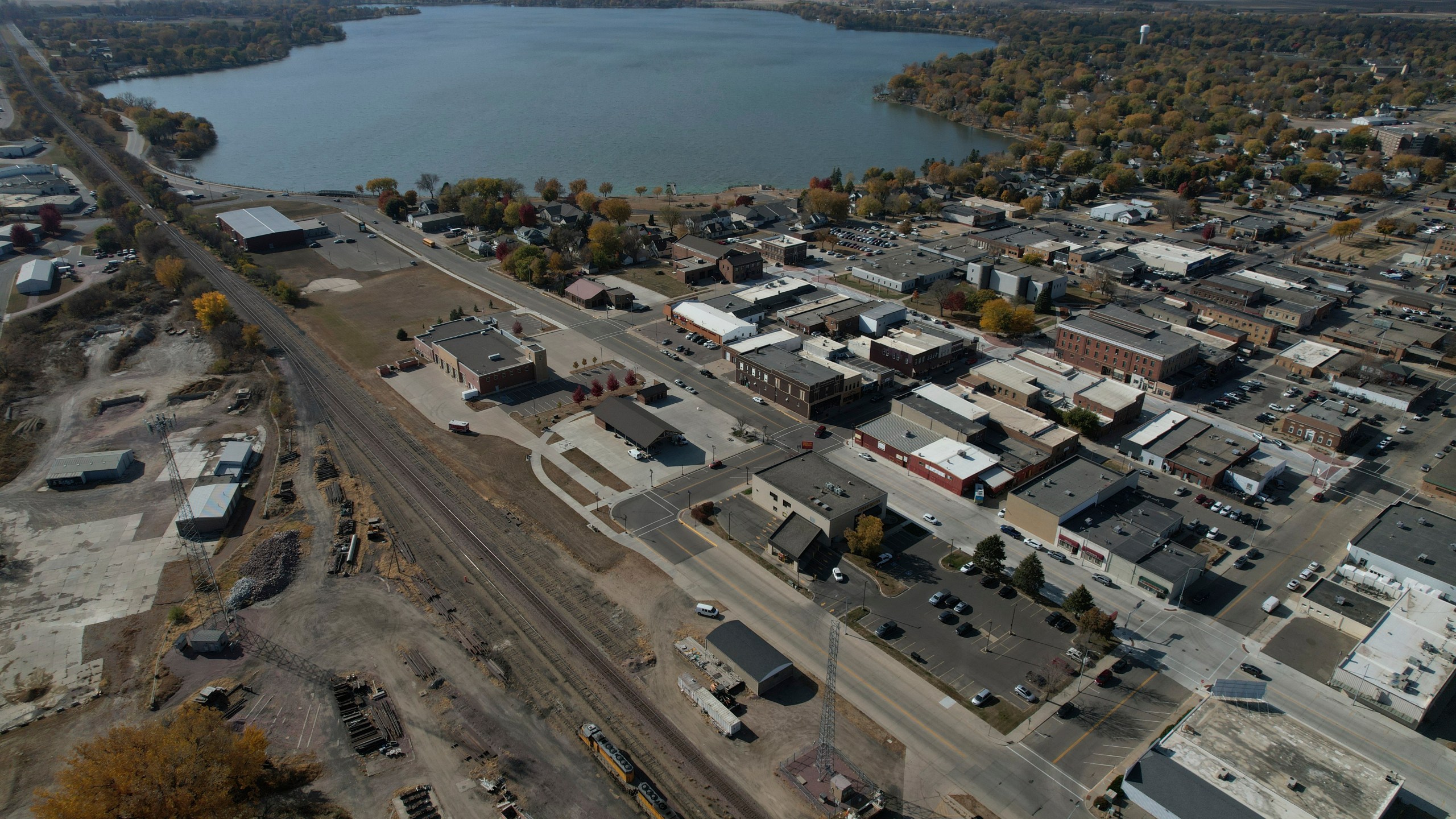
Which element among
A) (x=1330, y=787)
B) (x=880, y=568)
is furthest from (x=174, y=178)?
(x=1330, y=787)

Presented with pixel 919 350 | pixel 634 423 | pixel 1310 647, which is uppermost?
pixel 919 350

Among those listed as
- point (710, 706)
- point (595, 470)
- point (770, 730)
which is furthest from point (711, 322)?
point (770, 730)

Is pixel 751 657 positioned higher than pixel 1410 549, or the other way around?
pixel 1410 549

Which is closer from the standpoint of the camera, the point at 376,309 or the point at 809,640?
the point at 809,640

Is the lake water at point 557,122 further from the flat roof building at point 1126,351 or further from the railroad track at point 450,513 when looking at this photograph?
the flat roof building at point 1126,351

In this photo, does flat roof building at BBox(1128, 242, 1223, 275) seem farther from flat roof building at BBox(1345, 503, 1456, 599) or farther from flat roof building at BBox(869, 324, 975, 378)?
flat roof building at BBox(1345, 503, 1456, 599)

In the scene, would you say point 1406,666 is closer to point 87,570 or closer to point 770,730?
point 770,730

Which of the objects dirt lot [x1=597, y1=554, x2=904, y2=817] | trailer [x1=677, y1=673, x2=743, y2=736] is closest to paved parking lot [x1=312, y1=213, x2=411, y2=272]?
dirt lot [x1=597, y1=554, x2=904, y2=817]
